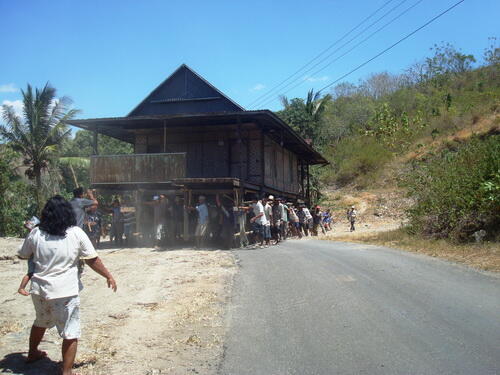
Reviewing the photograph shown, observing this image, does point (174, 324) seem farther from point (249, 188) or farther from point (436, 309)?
point (249, 188)

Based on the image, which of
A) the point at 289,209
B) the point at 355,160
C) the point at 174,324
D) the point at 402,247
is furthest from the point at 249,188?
the point at 355,160

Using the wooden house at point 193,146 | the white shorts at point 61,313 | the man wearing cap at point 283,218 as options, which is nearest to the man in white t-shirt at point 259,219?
the wooden house at point 193,146

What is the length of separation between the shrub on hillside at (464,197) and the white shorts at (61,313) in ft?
34.6

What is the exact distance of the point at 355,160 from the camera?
1730 inches

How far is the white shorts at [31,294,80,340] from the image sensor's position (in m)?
4.14

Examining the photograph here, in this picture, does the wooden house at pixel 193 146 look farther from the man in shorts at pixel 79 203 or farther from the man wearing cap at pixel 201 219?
the man in shorts at pixel 79 203

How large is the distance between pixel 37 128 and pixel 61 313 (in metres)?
25.1

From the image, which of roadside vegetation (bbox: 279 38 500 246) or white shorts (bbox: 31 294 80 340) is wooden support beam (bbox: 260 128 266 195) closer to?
roadside vegetation (bbox: 279 38 500 246)

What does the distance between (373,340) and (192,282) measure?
4.69 m

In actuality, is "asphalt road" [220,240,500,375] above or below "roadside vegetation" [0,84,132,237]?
below

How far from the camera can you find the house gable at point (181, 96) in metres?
23.1

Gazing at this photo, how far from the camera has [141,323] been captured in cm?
627

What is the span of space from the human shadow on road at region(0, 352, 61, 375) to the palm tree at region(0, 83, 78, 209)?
22878 millimetres

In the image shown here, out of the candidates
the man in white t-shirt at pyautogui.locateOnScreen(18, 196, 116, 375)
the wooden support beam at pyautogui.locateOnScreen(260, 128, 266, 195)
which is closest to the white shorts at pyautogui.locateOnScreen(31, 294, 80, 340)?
the man in white t-shirt at pyautogui.locateOnScreen(18, 196, 116, 375)
